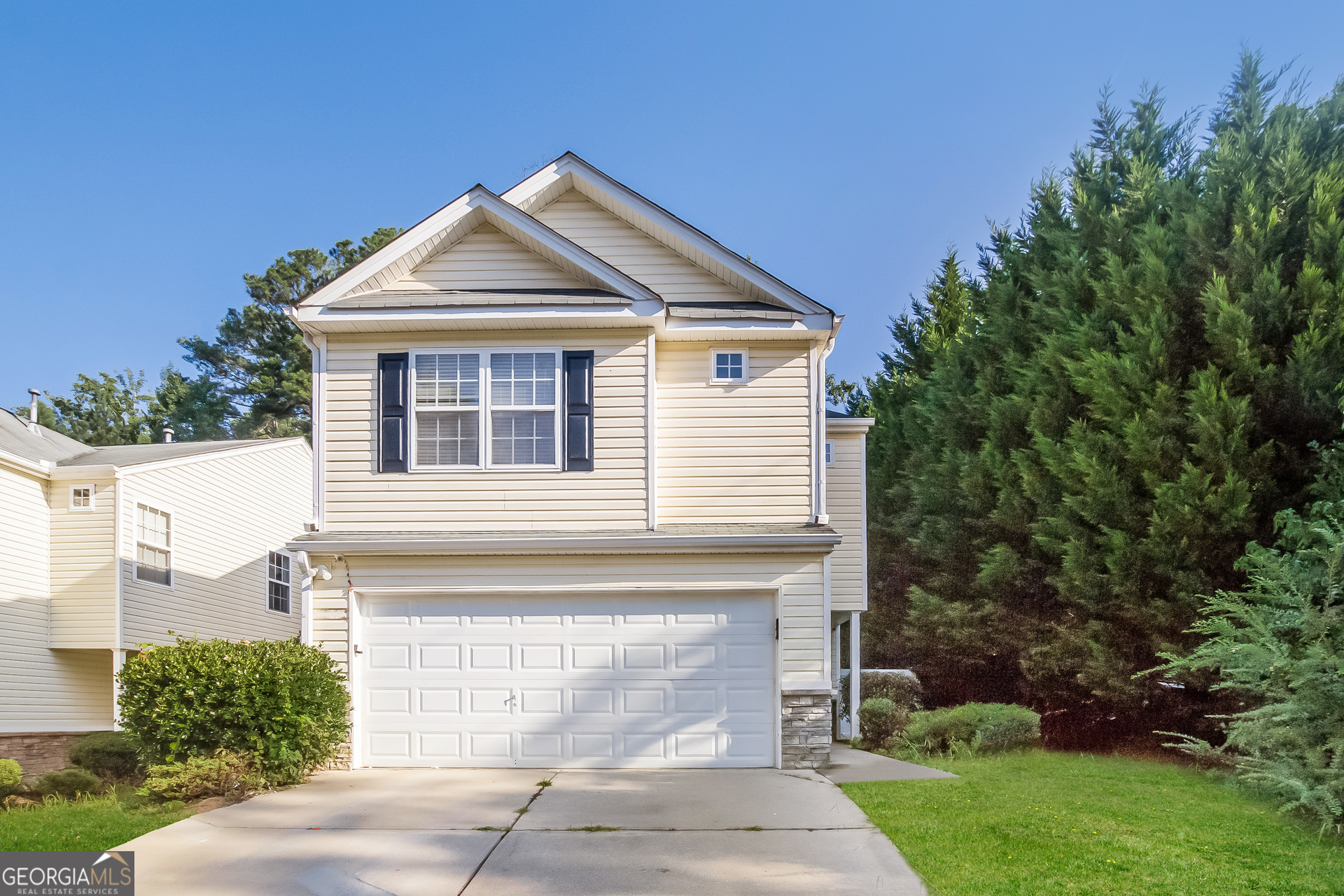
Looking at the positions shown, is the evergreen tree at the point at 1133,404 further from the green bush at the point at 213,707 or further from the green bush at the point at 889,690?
the green bush at the point at 213,707

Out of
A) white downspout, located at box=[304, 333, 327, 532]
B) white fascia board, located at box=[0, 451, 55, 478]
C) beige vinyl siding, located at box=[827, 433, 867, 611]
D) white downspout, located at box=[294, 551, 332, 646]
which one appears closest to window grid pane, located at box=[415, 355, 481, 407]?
white downspout, located at box=[304, 333, 327, 532]

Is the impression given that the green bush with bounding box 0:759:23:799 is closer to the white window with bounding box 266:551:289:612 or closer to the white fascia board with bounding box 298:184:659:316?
the white fascia board with bounding box 298:184:659:316

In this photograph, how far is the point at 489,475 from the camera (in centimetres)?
1127

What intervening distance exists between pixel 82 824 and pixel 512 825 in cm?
413

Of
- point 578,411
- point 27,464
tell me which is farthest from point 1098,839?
point 27,464

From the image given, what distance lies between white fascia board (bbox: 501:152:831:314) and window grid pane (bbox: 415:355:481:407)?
88.2 inches

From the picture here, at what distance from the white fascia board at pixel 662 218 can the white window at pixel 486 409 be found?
7.35 ft

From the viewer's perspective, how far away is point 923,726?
1245 centimetres

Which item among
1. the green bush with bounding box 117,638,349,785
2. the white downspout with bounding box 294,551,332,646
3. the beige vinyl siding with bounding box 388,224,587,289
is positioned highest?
the beige vinyl siding with bounding box 388,224,587,289

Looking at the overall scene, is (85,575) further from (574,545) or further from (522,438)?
(574,545)

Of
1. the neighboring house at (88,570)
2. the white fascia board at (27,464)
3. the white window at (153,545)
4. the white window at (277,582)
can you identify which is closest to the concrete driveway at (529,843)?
the neighboring house at (88,570)

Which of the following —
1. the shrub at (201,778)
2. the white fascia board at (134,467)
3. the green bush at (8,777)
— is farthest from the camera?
the white fascia board at (134,467)

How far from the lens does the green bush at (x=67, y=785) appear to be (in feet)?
36.4

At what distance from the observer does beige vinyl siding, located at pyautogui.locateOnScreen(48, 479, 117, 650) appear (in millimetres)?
15023
